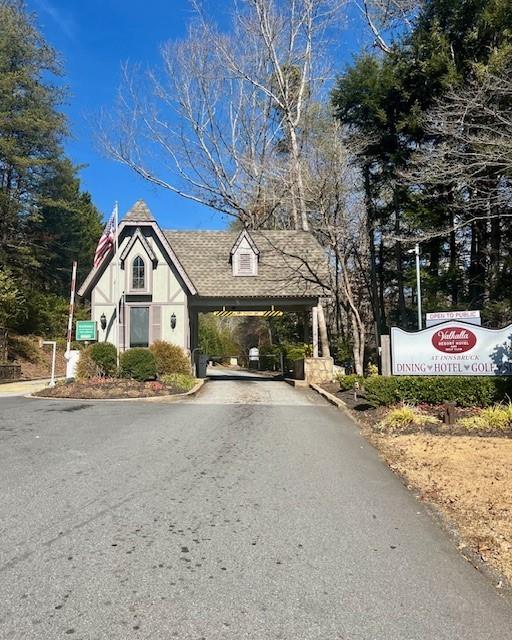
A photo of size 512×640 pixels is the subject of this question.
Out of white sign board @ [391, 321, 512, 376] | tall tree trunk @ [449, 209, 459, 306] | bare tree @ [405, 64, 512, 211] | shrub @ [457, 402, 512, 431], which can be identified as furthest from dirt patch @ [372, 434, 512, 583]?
tall tree trunk @ [449, 209, 459, 306]

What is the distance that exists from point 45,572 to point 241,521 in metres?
1.84

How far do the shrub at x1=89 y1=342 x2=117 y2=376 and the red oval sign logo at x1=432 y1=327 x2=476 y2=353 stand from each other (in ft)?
34.4

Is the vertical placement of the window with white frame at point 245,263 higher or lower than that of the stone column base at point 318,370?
higher

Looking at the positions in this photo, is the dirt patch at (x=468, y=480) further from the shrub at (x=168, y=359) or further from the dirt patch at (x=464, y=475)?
the shrub at (x=168, y=359)

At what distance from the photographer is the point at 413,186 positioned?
21.8m

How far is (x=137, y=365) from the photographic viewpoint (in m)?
17.9

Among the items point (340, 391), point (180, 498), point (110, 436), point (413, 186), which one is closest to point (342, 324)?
point (413, 186)

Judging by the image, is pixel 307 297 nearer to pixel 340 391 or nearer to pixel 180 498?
pixel 340 391

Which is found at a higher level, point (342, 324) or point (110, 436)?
point (342, 324)

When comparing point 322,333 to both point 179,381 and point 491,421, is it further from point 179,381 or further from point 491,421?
point 491,421

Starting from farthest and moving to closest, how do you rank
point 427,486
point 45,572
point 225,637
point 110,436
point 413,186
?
point 413,186 → point 110,436 → point 427,486 → point 45,572 → point 225,637

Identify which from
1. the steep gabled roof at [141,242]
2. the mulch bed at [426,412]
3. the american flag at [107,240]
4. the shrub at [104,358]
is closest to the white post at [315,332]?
the mulch bed at [426,412]

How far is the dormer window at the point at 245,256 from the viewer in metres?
25.2

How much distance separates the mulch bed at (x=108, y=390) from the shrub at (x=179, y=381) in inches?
8.8
